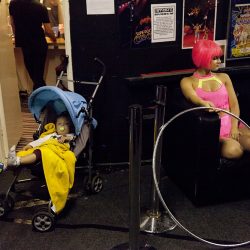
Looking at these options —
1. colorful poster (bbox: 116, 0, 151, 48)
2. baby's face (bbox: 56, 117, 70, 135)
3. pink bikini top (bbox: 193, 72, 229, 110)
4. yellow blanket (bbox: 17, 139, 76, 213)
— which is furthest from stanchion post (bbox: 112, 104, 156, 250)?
colorful poster (bbox: 116, 0, 151, 48)

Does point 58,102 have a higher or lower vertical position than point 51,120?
higher

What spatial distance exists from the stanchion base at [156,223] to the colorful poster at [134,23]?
4.32ft

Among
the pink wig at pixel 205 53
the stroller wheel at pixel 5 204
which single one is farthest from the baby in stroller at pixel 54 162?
the pink wig at pixel 205 53

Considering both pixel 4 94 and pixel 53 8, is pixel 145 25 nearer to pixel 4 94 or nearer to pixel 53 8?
pixel 4 94

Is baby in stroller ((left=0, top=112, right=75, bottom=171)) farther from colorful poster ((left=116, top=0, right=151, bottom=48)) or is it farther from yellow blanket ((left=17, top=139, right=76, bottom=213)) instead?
colorful poster ((left=116, top=0, right=151, bottom=48))

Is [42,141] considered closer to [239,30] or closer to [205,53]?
[205,53]

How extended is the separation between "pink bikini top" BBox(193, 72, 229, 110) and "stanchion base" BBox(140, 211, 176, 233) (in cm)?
89

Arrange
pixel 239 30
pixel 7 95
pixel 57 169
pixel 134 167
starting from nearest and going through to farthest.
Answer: pixel 134 167 < pixel 57 169 < pixel 239 30 < pixel 7 95

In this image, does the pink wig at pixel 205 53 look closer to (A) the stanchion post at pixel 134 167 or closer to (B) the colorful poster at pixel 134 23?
(B) the colorful poster at pixel 134 23

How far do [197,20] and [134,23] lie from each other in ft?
1.77

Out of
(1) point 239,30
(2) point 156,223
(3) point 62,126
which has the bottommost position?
(2) point 156,223

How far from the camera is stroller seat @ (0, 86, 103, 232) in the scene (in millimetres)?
2389

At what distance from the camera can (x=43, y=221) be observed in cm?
238

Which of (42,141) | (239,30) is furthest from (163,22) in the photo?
(42,141)
